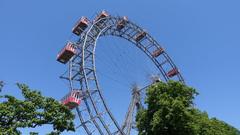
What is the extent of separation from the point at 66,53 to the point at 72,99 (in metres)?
6.06

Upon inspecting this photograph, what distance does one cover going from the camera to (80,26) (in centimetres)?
4634

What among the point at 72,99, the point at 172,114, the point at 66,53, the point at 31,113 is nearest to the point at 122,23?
the point at 66,53

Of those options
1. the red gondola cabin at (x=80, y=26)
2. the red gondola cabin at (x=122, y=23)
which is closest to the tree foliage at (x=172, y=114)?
the red gondola cabin at (x=80, y=26)

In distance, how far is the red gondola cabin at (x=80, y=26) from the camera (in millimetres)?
46200

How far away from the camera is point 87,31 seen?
45094 mm

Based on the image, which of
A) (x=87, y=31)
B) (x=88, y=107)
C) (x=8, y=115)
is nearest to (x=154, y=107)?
(x=88, y=107)

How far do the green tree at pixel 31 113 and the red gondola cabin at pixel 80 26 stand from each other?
26.4 m

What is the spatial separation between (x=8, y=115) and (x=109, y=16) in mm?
31336

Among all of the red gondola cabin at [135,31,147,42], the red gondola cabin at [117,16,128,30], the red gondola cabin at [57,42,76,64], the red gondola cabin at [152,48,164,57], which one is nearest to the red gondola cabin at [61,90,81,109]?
the red gondola cabin at [57,42,76,64]

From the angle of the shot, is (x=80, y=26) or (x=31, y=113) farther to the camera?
(x=80, y=26)

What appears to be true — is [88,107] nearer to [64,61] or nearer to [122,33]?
[64,61]

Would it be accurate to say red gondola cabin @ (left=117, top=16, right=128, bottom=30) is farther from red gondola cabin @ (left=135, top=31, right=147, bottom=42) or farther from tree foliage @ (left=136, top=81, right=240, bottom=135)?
tree foliage @ (left=136, top=81, right=240, bottom=135)

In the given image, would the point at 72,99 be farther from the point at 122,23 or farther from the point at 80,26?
the point at 122,23

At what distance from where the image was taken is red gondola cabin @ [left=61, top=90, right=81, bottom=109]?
1546 inches
